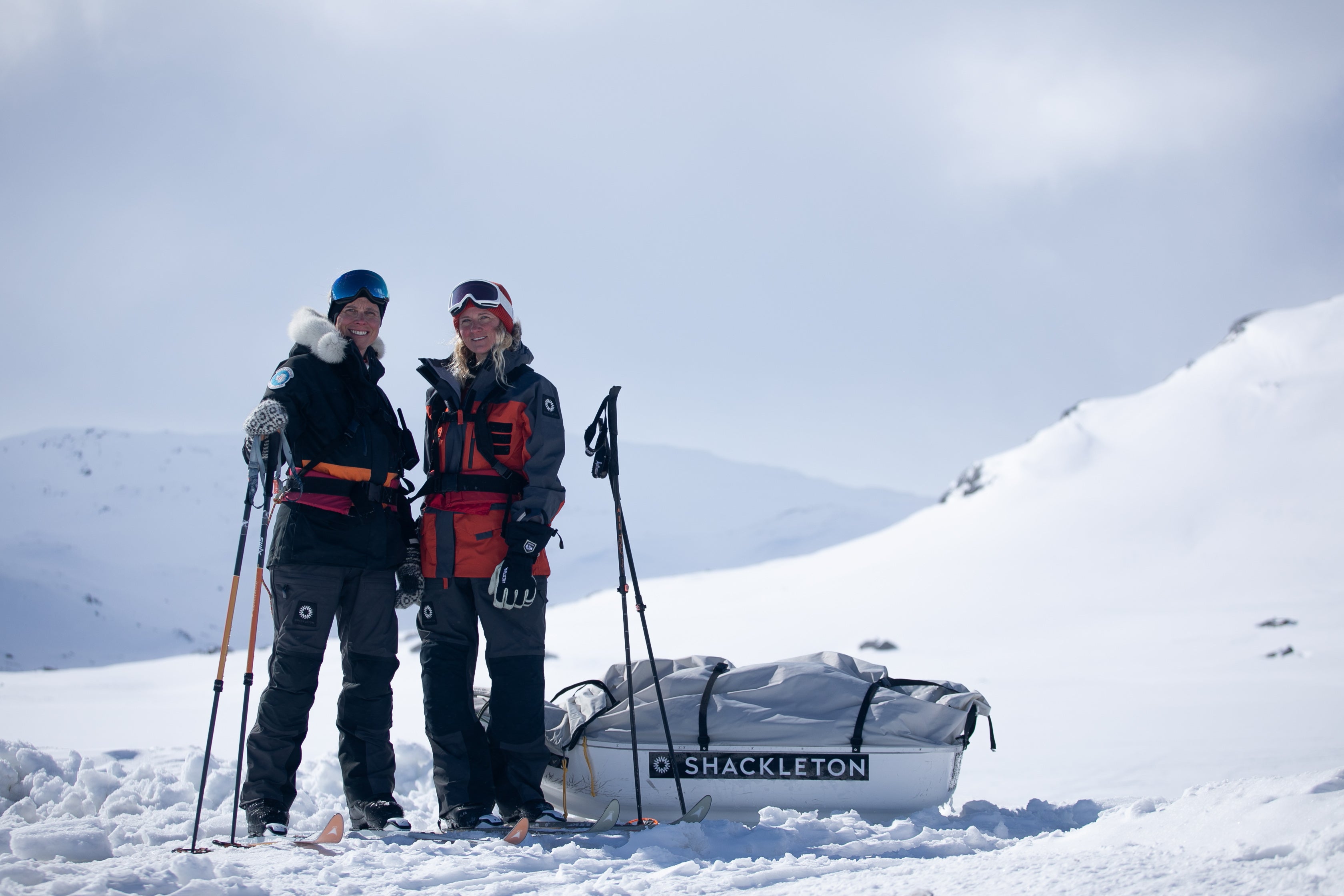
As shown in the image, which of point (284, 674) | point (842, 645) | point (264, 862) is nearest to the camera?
point (264, 862)

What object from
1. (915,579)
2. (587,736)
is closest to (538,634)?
(587,736)

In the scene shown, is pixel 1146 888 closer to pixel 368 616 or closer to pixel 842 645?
pixel 368 616

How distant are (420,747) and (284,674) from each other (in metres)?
2.22

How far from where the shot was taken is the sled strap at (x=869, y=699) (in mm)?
4129

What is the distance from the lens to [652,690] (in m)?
4.59

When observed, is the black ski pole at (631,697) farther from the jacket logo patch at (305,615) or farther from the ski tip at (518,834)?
the jacket logo patch at (305,615)

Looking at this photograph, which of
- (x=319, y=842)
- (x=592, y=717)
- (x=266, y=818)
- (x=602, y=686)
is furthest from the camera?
(x=602, y=686)

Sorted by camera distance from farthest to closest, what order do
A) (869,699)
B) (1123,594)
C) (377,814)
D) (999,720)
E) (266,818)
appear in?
(1123,594) < (999,720) < (869,699) < (377,814) < (266,818)

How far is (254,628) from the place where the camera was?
3.75 meters

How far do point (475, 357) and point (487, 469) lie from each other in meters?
0.60

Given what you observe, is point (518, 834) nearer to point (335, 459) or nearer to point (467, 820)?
point (467, 820)

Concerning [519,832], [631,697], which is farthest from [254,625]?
[631,697]

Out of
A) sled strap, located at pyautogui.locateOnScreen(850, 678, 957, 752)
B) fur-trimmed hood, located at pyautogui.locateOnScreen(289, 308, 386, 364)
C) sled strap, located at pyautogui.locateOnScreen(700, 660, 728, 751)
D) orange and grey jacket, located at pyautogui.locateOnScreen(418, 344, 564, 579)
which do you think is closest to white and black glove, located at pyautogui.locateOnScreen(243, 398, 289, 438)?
fur-trimmed hood, located at pyautogui.locateOnScreen(289, 308, 386, 364)

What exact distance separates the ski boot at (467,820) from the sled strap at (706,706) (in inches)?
39.2
